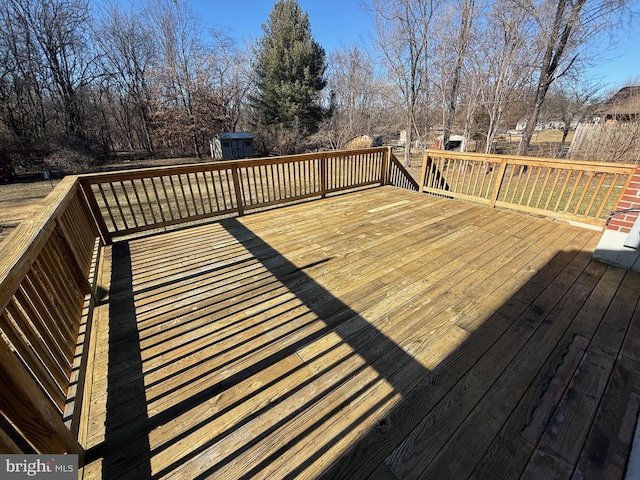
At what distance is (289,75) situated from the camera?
15.6m

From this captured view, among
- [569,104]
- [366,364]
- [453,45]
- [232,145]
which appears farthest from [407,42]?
[569,104]

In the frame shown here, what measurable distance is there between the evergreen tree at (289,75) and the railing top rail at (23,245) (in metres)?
15.4

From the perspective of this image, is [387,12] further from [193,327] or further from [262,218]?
[193,327]

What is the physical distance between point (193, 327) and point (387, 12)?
11705 millimetres

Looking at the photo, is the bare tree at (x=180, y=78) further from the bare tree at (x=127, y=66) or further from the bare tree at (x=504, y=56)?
the bare tree at (x=504, y=56)

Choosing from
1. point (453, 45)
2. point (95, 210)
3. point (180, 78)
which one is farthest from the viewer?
point (180, 78)

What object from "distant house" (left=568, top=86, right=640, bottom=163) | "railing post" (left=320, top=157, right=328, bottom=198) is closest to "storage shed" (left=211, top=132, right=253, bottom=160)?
"railing post" (left=320, top=157, right=328, bottom=198)

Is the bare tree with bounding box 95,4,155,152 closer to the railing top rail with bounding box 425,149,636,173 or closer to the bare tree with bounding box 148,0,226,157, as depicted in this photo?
the bare tree with bounding box 148,0,226,157

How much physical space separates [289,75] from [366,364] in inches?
686

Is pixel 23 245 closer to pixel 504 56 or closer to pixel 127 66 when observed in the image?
pixel 504 56

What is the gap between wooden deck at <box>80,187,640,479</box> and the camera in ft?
4.01

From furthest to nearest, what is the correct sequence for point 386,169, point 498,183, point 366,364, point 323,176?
point 386,169 → point 323,176 → point 498,183 → point 366,364

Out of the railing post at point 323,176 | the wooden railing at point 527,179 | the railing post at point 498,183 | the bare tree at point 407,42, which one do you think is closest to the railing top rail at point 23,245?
the railing post at point 323,176

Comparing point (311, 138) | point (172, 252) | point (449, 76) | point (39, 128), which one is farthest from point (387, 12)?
point (39, 128)
